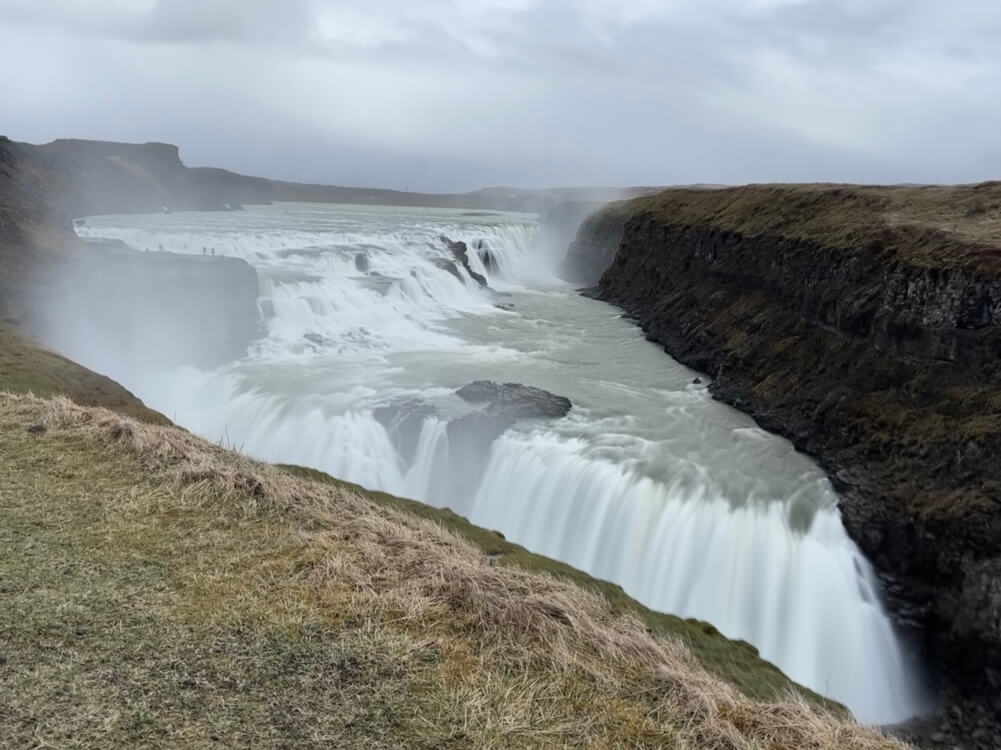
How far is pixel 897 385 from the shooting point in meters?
16.2

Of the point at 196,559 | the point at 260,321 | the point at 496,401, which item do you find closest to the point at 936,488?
the point at 496,401

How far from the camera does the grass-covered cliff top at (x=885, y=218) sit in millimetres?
16734

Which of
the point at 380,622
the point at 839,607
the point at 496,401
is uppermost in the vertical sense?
the point at 380,622

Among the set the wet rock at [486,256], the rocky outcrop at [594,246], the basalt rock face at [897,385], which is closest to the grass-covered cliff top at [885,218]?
the basalt rock face at [897,385]

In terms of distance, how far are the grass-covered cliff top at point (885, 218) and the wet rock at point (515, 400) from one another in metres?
9.55

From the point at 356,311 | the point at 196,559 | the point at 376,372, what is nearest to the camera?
the point at 196,559

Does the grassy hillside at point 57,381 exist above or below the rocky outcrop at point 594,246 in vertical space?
below

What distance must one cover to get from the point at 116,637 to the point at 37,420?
595 centimetres

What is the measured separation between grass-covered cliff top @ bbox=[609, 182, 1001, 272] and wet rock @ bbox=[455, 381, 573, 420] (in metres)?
9.55

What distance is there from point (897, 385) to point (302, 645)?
Result: 15.4 metres

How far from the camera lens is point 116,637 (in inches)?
199

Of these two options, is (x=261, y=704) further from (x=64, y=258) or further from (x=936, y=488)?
(x=64, y=258)

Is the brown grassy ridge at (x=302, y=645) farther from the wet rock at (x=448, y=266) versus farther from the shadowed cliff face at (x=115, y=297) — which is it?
the wet rock at (x=448, y=266)

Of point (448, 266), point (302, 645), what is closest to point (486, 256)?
point (448, 266)
